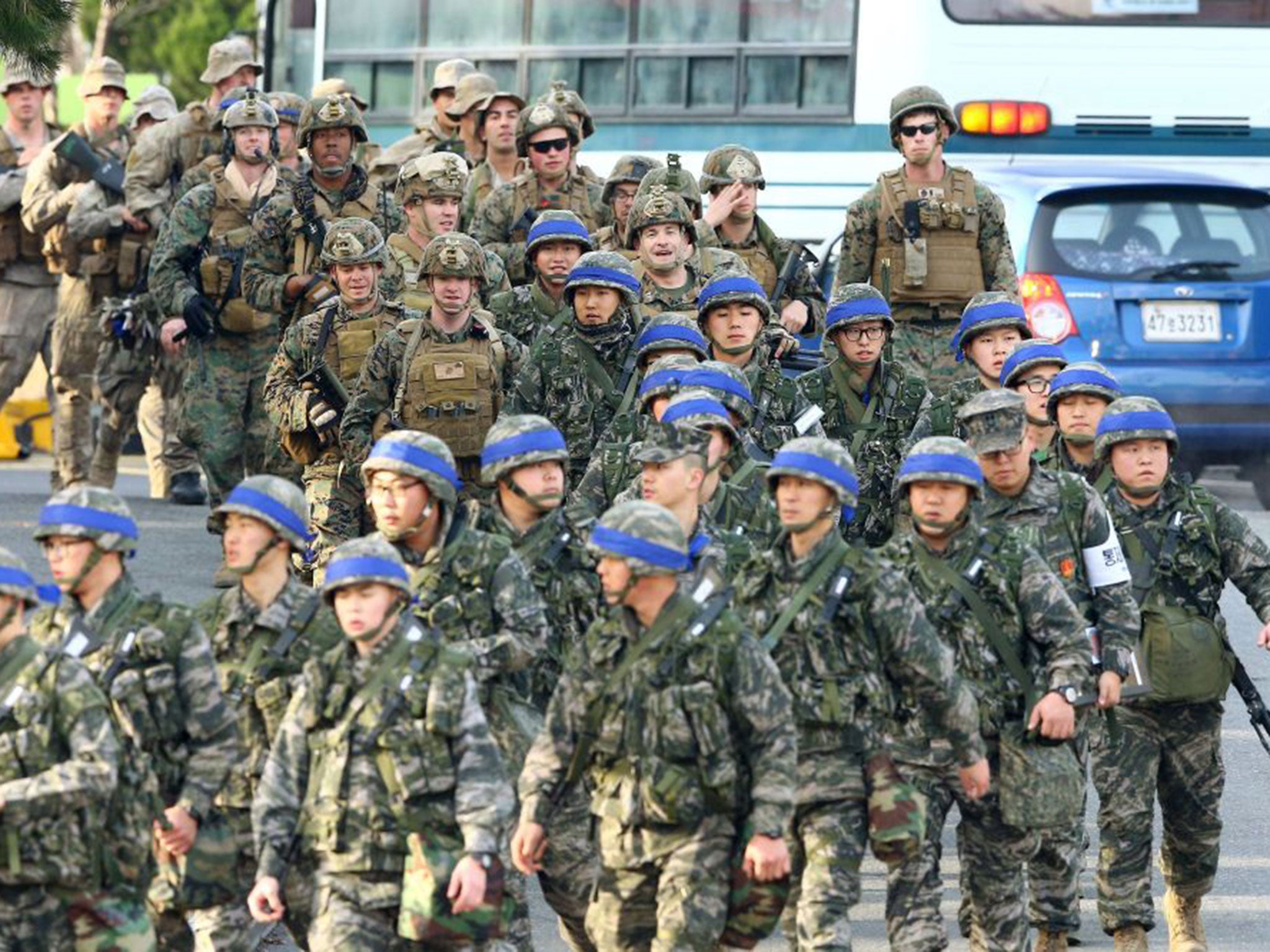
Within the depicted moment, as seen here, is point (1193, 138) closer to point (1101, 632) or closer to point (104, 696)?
point (1101, 632)

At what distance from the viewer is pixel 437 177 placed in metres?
14.1

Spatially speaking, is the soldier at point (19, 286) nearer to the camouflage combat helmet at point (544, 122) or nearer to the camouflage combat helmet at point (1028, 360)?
the camouflage combat helmet at point (544, 122)

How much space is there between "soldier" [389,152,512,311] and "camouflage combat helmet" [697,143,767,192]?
3.60 ft

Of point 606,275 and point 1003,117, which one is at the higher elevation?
point 1003,117

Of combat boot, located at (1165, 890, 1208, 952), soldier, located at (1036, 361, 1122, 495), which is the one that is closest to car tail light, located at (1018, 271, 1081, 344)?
soldier, located at (1036, 361, 1122, 495)

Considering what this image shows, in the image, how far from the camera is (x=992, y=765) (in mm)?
9922

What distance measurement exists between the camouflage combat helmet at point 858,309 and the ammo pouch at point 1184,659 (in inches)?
84.4

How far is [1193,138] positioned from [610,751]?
1213 centimetres

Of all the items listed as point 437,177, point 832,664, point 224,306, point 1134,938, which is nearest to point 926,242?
point 437,177

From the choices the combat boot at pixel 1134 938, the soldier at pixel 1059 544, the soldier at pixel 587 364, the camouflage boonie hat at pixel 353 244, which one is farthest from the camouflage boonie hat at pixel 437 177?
the combat boot at pixel 1134 938

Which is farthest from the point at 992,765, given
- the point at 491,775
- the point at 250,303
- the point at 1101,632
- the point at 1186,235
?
the point at 1186,235

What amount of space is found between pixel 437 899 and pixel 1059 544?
2915mm

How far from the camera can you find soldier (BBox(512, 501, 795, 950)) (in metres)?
8.44

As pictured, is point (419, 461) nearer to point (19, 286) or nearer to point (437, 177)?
point (437, 177)
